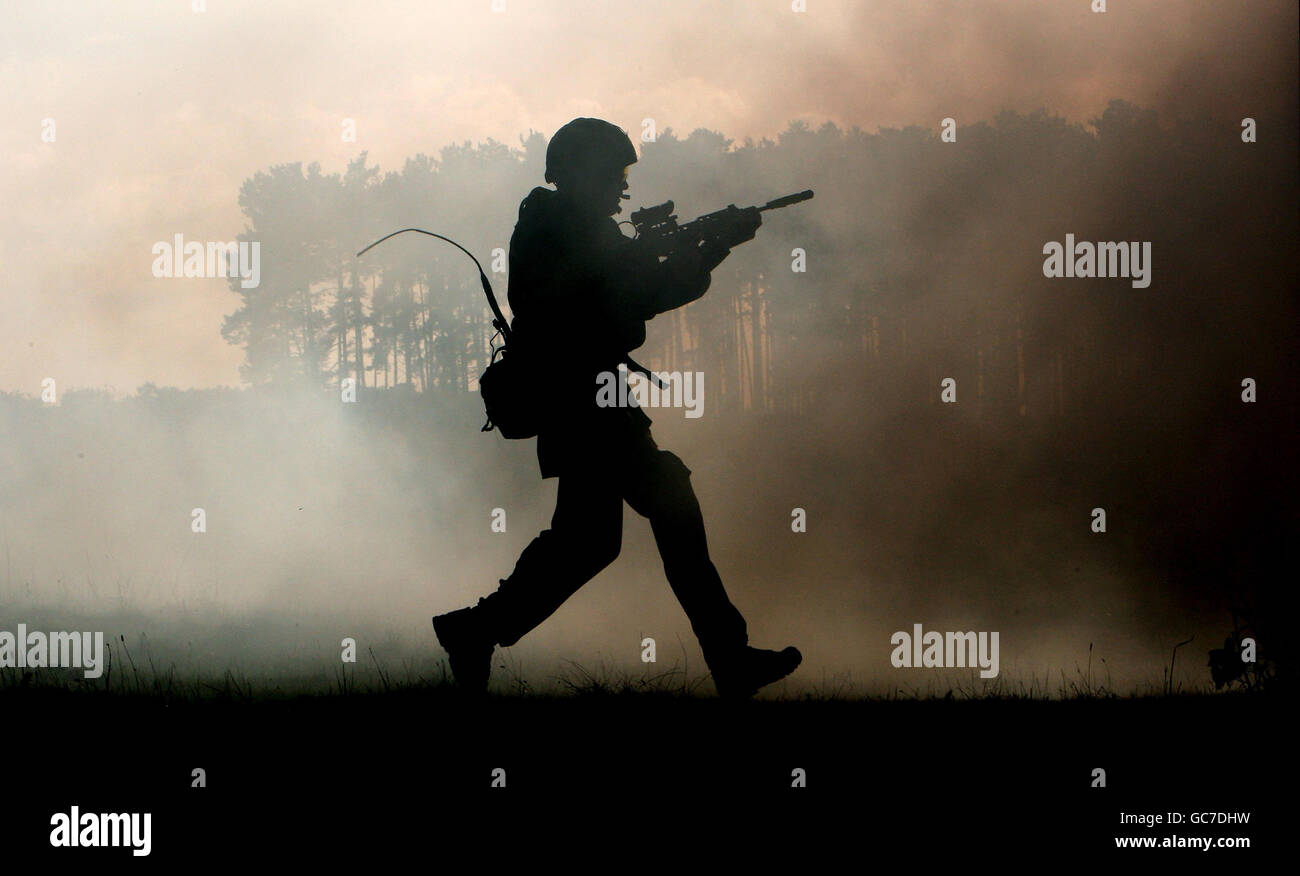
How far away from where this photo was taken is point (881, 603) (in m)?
14.3

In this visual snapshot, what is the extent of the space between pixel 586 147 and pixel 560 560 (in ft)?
6.27

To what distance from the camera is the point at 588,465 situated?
419cm

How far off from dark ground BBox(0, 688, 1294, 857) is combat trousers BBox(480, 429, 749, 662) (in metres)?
0.37

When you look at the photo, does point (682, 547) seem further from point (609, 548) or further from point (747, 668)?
point (747, 668)

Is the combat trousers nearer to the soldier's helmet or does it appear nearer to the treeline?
the soldier's helmet

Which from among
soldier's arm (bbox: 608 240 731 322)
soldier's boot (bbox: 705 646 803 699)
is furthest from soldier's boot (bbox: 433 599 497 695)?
soldier's arm (bbox: 608 240 731 322)

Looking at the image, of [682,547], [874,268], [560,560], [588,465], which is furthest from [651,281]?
→ [874,268]

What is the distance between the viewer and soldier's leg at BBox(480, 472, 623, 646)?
13.6 ft

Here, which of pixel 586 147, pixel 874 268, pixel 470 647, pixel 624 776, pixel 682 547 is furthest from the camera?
pixel 874 268

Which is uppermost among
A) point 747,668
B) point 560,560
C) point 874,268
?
point 874,268
